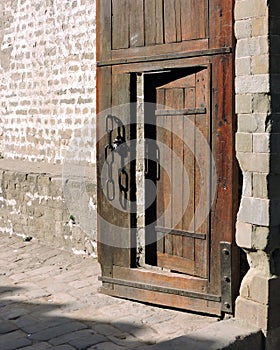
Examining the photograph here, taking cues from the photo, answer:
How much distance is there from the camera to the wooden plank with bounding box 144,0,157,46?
213 inches

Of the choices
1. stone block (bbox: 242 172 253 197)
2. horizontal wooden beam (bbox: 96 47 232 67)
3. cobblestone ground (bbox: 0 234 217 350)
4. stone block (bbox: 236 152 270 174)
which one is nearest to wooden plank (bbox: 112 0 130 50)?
horizontal wooden beam (bbox: 96 47 232 67)

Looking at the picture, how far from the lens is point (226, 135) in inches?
196

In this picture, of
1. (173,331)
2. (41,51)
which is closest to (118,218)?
(173,331)

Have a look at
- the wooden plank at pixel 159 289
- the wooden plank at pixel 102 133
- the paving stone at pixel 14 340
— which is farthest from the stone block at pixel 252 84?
the paving stone at pixel 14 340

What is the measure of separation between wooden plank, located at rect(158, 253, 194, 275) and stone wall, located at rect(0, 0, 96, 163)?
2.38 metres

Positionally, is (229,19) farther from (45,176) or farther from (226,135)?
(45,176)

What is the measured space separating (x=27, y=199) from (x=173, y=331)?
162 inches

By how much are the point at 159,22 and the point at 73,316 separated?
2658 mm

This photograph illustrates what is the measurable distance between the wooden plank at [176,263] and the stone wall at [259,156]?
0.59m

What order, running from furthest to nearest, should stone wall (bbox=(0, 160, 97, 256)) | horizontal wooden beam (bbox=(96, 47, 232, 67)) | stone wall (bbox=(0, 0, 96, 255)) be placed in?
1. stone wall (bbox=(0, 0, 96, 255))
2. stone wall (bbox=(0, 160, 97, 256))
3. horizontal wooden beam (bbox=(96, 47, 232, 67))

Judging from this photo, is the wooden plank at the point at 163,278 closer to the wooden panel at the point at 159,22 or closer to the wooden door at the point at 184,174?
the wooden door at the point at 184,174

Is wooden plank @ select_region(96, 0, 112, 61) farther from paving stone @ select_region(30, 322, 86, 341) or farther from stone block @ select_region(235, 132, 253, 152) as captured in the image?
paving stone @ select_region(30, 322, 86, 341)

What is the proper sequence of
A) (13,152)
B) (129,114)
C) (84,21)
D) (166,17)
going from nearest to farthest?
(166,17)
(129,114)
(84,21)
(13,152)

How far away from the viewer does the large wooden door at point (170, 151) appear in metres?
5.02
